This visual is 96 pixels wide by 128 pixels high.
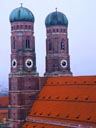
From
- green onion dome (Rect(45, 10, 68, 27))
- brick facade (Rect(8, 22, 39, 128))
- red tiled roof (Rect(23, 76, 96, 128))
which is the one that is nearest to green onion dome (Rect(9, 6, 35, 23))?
brick facade (Rect(8, 22, 39, 128))

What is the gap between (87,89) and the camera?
238 feet

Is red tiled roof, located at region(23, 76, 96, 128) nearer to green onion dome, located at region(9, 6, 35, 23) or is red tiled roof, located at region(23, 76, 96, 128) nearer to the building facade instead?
the building facade

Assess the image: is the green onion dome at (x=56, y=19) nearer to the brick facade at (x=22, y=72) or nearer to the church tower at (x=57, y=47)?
the church tower at (x=57, y=47)

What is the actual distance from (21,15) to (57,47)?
1134cm

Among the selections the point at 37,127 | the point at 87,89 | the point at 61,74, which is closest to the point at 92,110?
the point at 87,89

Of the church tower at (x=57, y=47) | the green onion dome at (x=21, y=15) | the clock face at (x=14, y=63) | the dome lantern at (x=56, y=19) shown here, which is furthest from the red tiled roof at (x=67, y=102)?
the green onion dome at (x=21, y=15)

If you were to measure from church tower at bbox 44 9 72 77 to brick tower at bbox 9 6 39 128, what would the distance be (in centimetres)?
656

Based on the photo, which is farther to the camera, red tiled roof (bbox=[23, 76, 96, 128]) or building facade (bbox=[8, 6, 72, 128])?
building facade (bbox=[8, 6, 72, 128])

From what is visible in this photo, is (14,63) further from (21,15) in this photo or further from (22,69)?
(21,15)

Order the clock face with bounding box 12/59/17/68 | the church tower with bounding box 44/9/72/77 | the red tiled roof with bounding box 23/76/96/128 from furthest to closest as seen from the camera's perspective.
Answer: the church tower with bounding box 44/9/72/77, the clock face with bounding box 12/59/17/68, the red tiled roof with bounding box 23/76/96/128

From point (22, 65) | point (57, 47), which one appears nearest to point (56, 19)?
point (57, 47)

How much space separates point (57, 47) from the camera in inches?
3415

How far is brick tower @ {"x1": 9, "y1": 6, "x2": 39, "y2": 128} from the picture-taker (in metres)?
→ 79.9

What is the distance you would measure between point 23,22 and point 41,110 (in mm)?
17348
